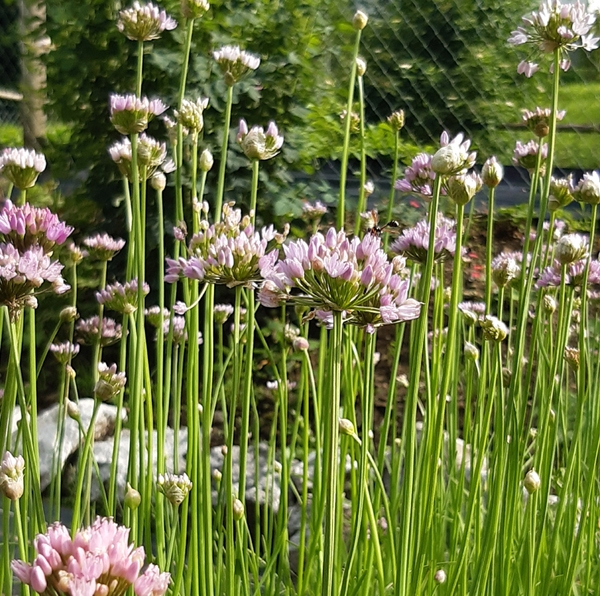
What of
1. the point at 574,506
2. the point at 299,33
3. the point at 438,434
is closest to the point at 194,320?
the point at 438,434

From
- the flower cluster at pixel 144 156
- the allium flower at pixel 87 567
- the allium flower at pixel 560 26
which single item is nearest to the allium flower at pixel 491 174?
the allium flower at pixel 560 26

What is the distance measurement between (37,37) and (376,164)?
1845 mm

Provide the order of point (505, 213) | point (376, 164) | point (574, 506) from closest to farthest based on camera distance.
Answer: point (574, 506)
point (505, 213)
point (376, 164)

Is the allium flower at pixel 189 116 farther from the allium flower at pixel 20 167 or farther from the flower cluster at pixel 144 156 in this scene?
the allium flower at pixel 20 167

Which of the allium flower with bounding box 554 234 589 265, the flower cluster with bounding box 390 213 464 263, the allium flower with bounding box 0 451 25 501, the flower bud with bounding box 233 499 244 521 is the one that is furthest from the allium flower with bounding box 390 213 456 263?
the allium flower with bounding box 0 451 25 501

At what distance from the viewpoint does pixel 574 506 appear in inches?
44.9

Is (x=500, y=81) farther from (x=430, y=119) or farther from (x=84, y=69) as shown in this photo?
(x=84, y=69)

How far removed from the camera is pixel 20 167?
36.7 inches

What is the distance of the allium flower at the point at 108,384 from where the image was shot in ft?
2.93

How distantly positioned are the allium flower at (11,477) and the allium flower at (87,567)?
0.62ft

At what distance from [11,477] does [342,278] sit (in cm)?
35

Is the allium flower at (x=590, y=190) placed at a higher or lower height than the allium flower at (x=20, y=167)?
higher

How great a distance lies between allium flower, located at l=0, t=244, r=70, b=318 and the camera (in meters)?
0.71

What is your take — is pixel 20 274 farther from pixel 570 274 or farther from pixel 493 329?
pixel 570 274
